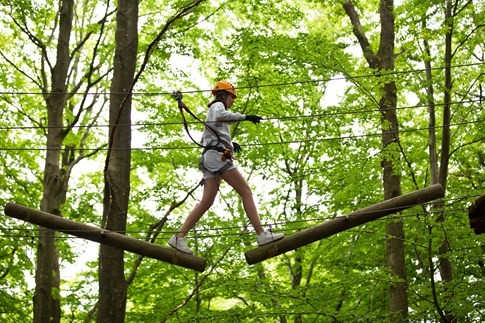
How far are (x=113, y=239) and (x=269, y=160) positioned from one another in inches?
380

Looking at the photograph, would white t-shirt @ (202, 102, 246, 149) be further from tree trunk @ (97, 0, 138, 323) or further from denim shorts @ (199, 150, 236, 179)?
tree trunk @ (97, 0, 138, 323)

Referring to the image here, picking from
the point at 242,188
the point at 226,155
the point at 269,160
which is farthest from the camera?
the point at 269,160

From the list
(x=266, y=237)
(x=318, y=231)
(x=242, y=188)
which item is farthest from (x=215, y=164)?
(x=318, y=231)

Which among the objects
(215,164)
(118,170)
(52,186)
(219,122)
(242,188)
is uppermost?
(52,186)

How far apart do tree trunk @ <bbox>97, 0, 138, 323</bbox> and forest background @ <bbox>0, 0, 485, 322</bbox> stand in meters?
0.02

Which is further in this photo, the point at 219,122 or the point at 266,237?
the point at 266,237

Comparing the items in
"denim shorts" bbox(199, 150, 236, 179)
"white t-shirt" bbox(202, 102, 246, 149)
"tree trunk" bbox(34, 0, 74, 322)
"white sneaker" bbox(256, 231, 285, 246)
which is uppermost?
"tree trunk" bbox(34, 0, 74, 322)

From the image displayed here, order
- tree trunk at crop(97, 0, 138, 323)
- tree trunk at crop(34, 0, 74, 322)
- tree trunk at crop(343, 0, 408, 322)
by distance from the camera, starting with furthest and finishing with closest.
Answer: tree trunk at crop(343, 0, 408, 322)
tree trunk at crop(34, 0, 74, 322)
tree trunk at crop(97, 0, 138, 323)

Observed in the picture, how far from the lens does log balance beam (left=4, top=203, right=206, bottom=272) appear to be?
20.3ft

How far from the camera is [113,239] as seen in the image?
629cm

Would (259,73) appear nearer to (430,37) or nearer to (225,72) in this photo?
Result: (225,72)

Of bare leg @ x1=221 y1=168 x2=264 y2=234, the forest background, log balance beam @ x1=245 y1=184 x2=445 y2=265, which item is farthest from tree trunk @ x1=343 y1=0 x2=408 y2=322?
bare leg @ x1=221 y1=168 x2=264 y2=234

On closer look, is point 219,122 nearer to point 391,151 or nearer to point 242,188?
→ point 242,188

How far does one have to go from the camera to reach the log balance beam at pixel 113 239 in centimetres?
619
